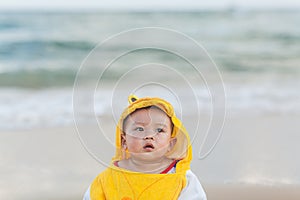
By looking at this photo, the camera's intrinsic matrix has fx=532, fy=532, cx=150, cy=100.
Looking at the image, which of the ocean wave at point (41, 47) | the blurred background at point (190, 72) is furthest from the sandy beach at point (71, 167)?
the ocean wave at point (41, 47)

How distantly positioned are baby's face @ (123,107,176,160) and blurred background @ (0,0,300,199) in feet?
0.46

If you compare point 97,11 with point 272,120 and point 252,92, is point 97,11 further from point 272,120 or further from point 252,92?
point 272,120

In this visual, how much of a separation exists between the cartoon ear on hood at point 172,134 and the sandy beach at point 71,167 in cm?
24

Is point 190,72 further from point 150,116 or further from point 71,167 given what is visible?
point 71,167

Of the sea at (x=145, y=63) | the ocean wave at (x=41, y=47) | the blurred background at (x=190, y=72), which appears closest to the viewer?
the sea at (x=145, y=63)

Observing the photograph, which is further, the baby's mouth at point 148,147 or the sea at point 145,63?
the sea at point 145,63

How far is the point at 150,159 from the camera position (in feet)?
5.30

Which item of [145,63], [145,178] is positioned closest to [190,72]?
[145,63]

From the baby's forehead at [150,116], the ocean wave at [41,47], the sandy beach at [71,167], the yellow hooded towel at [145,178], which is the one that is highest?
the ocean wave at [41,47]

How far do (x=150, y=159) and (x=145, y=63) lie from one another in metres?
0.35

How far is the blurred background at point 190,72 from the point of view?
274 cm

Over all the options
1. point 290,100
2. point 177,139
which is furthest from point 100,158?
point 290,100

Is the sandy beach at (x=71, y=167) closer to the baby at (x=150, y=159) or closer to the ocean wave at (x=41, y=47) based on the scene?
the baby at (x=150, y=159)

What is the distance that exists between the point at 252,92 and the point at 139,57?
2609 millimetres
